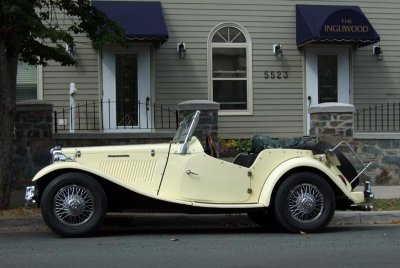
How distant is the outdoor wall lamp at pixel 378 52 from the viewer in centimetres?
1536

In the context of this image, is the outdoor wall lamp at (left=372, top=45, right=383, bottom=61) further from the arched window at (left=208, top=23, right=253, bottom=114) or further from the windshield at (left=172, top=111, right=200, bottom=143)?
the windshield at (left=172, top=111, right=200, bottom=143)

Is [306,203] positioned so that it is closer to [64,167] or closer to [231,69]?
[64,167]

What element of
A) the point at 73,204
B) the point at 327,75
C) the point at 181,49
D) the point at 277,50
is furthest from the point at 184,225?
the point at 327,75

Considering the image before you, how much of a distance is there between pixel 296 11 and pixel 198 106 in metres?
4.47

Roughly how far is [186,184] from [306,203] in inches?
63.4

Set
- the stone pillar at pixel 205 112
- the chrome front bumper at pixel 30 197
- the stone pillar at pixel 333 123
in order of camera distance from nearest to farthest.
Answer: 1. the chrome front bumper at pixel 30 197
2. the stone pillar at pixel 205 112
3. the stone pillar at pixel 333 123

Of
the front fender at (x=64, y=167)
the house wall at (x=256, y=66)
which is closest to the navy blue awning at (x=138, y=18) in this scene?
the house wall at (x=256, y=66)

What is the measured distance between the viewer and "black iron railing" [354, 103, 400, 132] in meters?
15.1

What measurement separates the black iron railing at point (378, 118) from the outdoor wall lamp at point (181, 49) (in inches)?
185

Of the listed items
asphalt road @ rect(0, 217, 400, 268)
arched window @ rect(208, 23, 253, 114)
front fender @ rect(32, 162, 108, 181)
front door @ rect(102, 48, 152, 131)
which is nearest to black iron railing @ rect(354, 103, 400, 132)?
arched window @ rect(208, 23, 253, 114)

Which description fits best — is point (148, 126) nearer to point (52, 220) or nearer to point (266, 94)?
point (266, 94)

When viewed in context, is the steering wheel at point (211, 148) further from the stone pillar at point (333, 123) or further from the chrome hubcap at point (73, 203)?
the stone pillar at point (333, 123)

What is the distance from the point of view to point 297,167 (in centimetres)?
778

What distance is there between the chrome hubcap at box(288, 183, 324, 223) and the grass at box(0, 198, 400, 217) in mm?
2055
